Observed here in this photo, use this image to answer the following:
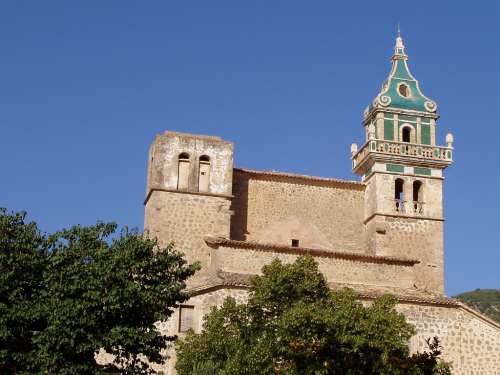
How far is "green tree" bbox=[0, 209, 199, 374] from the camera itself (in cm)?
1691

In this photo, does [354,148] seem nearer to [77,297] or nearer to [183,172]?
[183,172]

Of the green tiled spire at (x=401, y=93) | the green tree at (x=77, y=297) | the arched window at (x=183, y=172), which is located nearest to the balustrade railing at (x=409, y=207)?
the green tiled spire at (x=401, y=93)

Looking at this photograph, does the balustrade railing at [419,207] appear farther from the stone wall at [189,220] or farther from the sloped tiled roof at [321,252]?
the stone wall at [189,220]

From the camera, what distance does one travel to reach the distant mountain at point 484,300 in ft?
236

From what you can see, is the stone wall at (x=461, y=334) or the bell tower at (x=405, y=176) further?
the bell tower at (x=405, y=176)

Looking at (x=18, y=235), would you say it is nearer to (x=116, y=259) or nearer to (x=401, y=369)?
(x=116, y=259)

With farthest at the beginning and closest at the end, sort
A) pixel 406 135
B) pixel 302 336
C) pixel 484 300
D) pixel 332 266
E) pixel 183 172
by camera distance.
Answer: pixel 484 300 < pixel 406 135 < pixel 183 172 < pixel 332 266 < pixel 302 336

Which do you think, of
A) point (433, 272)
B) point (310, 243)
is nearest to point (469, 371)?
point (433, 272)

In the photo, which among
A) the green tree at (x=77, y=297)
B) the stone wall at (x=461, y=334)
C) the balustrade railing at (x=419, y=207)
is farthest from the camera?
the balustrade railing at (x=419, y=207)

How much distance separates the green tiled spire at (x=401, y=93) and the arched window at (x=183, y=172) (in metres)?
9.52

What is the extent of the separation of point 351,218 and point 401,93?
6.70 metres

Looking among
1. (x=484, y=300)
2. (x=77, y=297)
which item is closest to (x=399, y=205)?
(x=77, y=297)

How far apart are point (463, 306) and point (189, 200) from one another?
11640 millimetres

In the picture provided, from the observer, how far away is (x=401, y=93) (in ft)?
117
